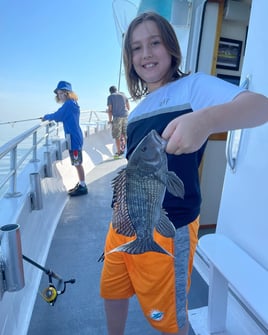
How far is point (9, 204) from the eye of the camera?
1.70m

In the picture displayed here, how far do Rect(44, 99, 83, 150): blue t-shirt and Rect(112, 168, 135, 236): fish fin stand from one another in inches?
110

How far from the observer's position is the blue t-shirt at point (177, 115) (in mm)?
854

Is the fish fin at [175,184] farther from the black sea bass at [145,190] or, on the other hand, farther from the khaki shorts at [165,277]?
the khaki shorts at [165,277]

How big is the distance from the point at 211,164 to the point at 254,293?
1573 mm

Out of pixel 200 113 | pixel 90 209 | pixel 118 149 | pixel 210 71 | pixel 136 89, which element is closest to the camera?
pixel 200 113

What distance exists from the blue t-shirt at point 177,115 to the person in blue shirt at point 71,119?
2499 millimetres

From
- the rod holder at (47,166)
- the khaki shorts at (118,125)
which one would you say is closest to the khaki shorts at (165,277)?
the rod holder at (47,166)

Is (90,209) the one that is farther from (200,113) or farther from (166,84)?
(200,113)

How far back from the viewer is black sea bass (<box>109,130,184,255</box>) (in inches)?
24.6

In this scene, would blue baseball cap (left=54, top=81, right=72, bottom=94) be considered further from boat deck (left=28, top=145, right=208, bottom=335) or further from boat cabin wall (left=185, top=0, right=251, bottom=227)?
boat cabin wall (left=185, top=0, right=251, bottom=227)

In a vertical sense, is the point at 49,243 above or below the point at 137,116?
below

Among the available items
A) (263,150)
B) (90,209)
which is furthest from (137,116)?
(90,209)

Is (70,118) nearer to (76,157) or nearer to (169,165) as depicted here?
(76,157)

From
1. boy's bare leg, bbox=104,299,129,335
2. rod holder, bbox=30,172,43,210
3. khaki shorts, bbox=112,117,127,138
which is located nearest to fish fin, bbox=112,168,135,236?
boy's bare leg, bbox=104,299,129,335
